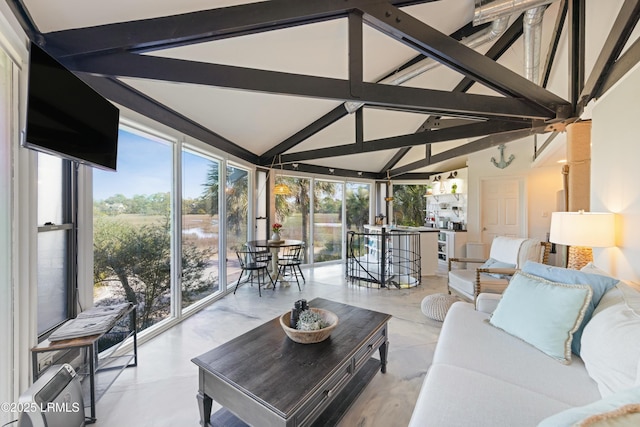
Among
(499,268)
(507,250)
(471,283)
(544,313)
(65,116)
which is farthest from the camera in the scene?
(507,250)

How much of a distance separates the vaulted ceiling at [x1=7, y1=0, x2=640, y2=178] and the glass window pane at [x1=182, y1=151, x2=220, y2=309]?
17.4 inches

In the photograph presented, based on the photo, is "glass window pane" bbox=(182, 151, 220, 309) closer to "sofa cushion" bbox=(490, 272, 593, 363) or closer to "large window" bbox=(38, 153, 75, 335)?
"large window" bbox=(38, 153, 75, 335)

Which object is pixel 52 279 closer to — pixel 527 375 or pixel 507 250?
pixel 527 375

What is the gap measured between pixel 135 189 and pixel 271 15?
80.9 inches

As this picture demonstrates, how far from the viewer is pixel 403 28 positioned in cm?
198

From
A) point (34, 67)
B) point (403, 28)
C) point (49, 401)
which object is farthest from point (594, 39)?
point (49, 401)

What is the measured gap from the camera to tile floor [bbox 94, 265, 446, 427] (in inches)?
66.9

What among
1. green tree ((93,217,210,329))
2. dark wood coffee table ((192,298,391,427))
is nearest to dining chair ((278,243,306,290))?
green tree ((93,217,210,329))

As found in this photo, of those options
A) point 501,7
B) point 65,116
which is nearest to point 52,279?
point 65,116

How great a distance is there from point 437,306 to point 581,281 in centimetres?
159

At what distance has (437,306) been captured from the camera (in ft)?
10.1

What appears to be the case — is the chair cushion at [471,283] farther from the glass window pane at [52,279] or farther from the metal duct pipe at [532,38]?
the glass window pane at [52,279]

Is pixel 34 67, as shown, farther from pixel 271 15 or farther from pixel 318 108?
pixel 318 108

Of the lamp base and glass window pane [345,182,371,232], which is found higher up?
glass window pane [345,182,371,232]
